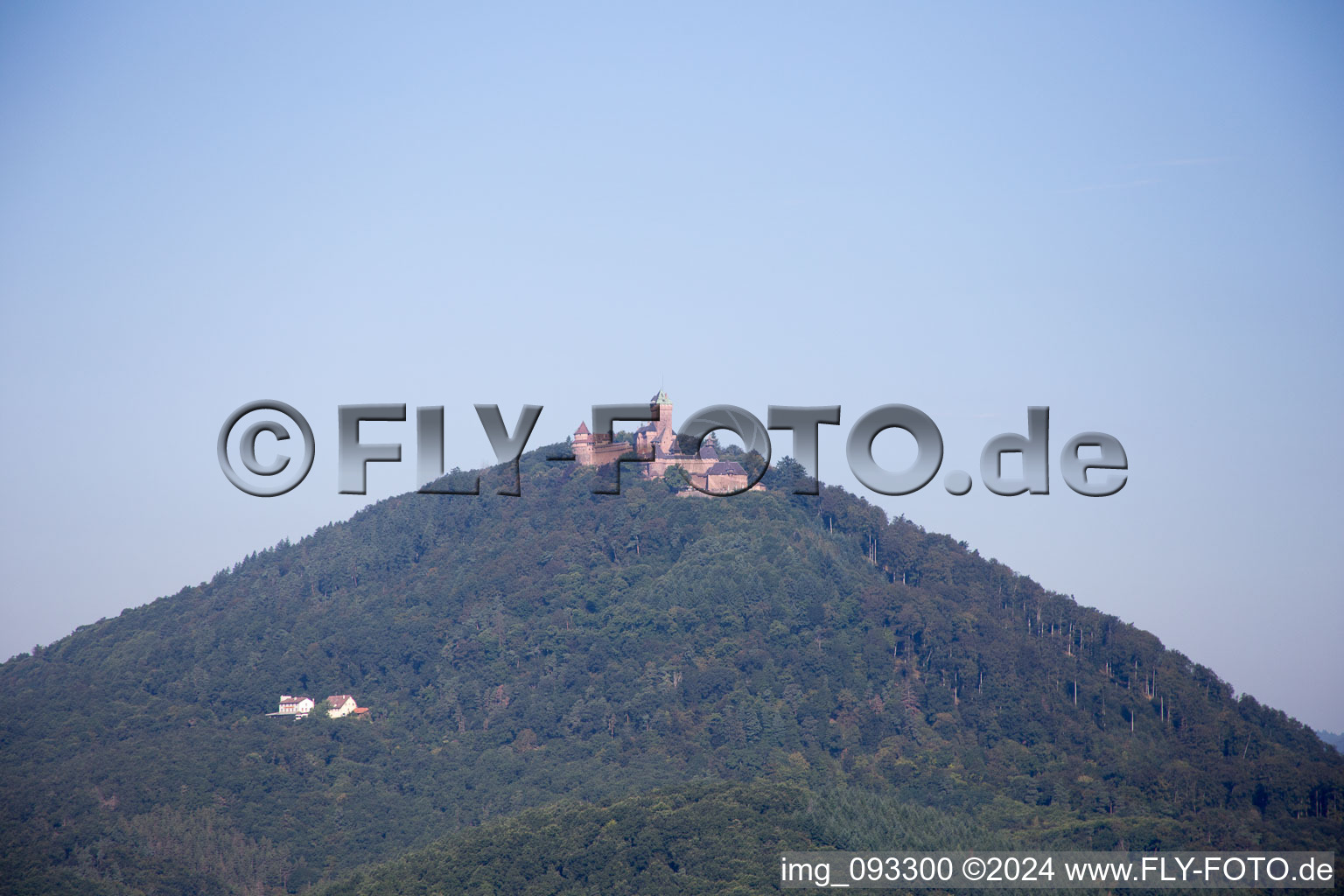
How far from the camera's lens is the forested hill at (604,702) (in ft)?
189

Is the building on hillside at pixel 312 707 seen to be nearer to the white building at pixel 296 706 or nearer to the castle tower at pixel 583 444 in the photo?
the white building at pixel 296 706

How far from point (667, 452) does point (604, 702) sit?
14381mm

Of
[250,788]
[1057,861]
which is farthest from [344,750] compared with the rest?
[1057,861]

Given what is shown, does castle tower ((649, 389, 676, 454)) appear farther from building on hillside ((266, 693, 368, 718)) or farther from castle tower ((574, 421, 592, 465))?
building on hillside ((266, 693, 368, 718))

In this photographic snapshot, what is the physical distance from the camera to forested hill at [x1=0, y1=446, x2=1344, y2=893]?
5759cm

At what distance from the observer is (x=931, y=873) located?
4191cm

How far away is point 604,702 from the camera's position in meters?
71.8

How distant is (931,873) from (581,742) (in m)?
29.4

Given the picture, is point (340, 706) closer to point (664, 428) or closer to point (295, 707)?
point (295, 707)

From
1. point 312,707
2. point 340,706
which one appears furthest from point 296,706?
point 340,706

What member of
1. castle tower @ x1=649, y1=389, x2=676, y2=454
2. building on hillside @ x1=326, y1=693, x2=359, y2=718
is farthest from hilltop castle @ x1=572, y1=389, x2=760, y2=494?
building on hillside @ x1=326, y1=693, x2=359, y2=718

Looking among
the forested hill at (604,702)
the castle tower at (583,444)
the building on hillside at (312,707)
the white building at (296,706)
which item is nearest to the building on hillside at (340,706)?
the building on hillside at (312,707)

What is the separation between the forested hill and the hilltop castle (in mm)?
3058

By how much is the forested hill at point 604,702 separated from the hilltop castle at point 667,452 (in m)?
3.06
